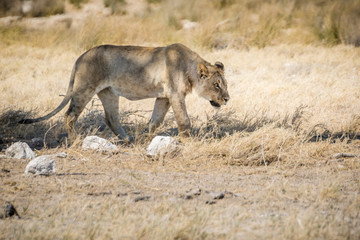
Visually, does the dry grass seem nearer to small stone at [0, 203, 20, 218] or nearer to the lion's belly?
small stone at [0, 203, 20, 218]

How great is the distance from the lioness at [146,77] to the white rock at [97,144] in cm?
51

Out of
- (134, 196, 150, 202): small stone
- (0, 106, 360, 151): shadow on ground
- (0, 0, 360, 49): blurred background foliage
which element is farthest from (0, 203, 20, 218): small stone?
(0, 0, 360, 49): blurred background foliage

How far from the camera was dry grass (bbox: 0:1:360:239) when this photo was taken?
132 inches

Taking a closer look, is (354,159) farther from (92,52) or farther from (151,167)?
(92,52)

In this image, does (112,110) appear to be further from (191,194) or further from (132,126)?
(191,194)

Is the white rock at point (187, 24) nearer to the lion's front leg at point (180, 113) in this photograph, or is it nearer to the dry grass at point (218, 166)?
the dry grass at point (218, 166)

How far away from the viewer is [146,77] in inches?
262

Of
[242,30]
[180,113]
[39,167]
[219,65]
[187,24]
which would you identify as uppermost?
[219,65]

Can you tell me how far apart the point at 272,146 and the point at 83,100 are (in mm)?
2753

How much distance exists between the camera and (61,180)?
14.6 feet

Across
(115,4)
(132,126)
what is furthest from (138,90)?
(115,4)

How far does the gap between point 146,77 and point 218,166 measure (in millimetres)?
1927

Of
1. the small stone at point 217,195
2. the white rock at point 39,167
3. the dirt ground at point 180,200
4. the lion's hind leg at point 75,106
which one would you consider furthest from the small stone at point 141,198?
the lion's hind leg at point 75,106

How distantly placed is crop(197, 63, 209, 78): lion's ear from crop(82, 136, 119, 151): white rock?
5.11ft
